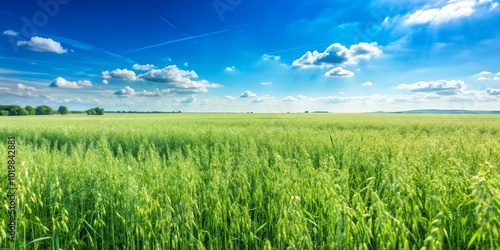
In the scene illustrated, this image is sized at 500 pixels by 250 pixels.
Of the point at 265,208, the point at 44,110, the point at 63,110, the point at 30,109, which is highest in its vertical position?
the point at 30,109

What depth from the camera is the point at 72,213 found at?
107 inches

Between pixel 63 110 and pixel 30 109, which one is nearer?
pixel 63 110

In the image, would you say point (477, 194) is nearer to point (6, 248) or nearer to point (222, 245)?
point (222, 245)

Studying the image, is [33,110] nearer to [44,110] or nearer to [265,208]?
[44,110]

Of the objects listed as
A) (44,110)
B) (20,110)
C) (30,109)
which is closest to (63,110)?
(44,110)

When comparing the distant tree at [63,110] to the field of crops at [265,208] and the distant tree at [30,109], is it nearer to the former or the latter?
the distant tree at [30,109]

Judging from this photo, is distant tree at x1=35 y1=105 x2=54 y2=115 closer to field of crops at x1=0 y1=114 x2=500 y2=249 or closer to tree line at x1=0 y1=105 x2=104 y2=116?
tree line at x1=0 y1=105 x2=104 y2=116

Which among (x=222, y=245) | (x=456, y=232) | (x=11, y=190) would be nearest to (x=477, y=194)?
(x=456, y=232)

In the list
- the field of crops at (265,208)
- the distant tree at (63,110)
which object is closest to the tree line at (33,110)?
the distant tree at (63,110)

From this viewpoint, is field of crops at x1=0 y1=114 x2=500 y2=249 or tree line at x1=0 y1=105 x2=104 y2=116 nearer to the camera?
field of crops at x1=0 y1=114 x2=500 y2=249

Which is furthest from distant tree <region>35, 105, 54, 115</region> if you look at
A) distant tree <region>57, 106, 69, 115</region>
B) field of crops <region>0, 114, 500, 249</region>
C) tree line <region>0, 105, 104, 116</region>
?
field of crops <region>0, 114, 500, 249</region>

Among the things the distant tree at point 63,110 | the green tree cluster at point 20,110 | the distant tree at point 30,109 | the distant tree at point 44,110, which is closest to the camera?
the green tree cluster at point 20,110

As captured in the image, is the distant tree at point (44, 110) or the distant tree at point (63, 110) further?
the distant tree at point (44, 110)

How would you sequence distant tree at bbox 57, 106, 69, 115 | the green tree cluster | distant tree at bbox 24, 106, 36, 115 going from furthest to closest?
distant tree at bbox 24, 106, 36, 115 < distant tree at bbox 57, 106, 69, 115 < the green tree cluster
